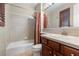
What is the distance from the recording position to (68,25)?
1407 millimetres

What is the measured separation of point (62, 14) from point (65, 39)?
1.22 feet

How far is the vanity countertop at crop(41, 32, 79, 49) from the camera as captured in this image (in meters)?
1.05

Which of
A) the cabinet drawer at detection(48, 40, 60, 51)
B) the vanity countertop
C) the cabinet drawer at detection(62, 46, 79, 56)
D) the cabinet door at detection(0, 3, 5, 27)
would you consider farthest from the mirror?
the cabinet door at detection(0, 3, 5, 27)

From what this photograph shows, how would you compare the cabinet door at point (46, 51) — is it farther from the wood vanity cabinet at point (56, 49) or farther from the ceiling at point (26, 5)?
the ceiling at point (26, 5)

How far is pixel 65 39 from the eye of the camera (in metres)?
1.26

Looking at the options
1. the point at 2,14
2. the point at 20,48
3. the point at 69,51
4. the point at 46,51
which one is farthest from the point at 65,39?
the point at 2,14

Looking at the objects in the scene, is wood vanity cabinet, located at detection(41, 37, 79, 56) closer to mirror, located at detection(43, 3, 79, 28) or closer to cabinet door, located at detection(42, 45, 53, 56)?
cabinet door, located at detection(42, 45, 53, 56)

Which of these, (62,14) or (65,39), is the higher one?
(62,14)

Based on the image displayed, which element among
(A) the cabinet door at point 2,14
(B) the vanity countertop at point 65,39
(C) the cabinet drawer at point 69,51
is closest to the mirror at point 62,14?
(B) the vanity countertop at point 65,39

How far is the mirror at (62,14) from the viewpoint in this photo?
133 centimetres

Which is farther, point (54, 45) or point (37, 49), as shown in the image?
point (37, 49)

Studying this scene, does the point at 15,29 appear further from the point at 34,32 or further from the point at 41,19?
the point at 41,19

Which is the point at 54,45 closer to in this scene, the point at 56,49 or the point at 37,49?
the point at 56,49

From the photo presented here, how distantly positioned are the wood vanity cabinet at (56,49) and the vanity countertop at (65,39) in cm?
4
